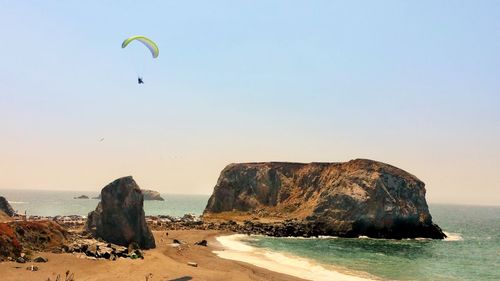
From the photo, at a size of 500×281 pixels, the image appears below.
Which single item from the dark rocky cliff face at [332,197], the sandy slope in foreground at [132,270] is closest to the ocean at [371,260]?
the sandy slope in foreground at [132,270]

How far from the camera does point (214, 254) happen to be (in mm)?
41062

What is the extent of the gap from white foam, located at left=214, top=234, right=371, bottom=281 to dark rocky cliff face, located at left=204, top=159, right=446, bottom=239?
99.5 ft

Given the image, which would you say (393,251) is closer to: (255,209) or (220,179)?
(255,209)

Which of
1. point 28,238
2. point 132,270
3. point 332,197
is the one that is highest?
point 332,197

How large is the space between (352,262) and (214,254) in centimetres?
1404

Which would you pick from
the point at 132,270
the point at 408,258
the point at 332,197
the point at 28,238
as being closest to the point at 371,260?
the point at 408,258

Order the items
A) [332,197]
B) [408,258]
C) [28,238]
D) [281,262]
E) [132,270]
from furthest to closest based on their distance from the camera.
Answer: [332,197], [408,258], [281,262], [28,238], [132,270]

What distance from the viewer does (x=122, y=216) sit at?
37.8m

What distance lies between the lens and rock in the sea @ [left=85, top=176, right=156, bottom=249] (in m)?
37.6

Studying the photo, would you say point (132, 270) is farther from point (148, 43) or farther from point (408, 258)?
point (408, 258)

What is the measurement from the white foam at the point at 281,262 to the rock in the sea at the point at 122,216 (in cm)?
844

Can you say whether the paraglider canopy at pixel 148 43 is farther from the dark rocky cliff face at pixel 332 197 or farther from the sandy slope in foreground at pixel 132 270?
the dark rocky cliff face at pixel 332 197

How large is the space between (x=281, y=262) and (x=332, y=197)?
136ft

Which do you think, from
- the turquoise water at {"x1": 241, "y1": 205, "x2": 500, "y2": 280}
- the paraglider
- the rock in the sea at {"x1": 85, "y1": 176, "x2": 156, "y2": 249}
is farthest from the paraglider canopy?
the turquoise water at {"x1": 241, "y1": 205, "x2": 500, "y2": 280}
